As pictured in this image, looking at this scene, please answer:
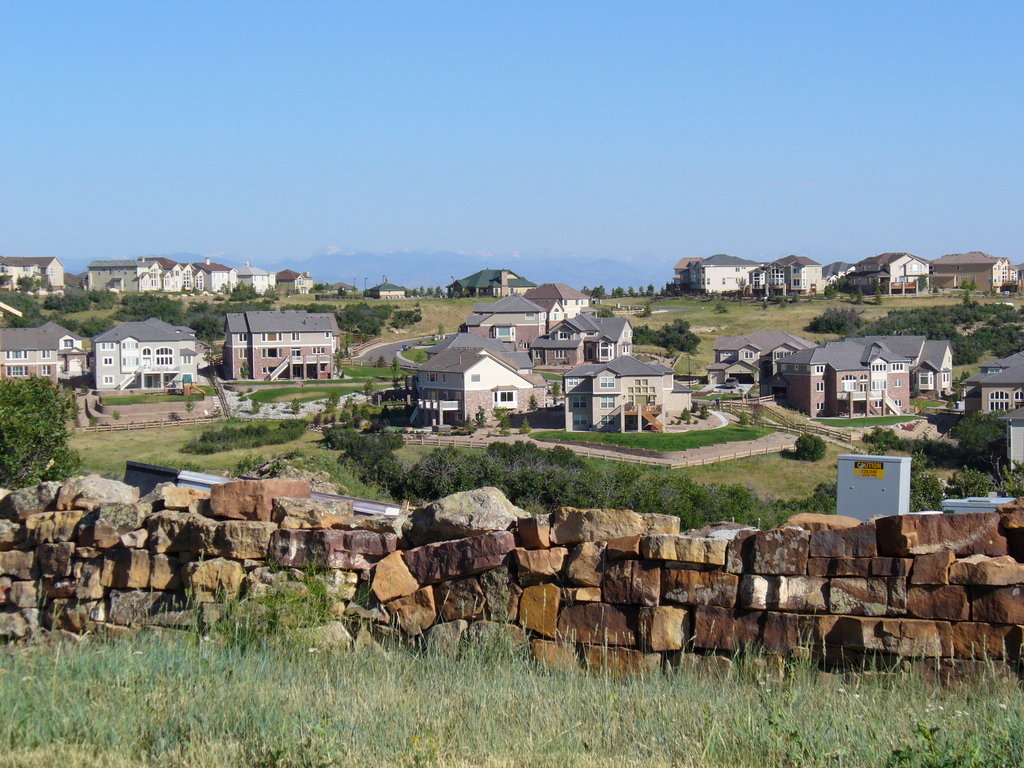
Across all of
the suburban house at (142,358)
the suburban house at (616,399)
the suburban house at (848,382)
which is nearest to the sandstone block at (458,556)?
the suburban house at (616,399)

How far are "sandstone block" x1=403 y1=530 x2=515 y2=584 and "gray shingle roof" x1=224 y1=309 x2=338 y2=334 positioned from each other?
62.9 metres

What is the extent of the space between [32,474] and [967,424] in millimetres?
43045

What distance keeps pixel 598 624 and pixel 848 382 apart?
187 ft

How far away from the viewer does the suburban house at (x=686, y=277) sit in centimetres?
11475

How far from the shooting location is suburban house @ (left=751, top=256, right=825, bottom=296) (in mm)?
106125

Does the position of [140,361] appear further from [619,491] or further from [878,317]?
[878,317]

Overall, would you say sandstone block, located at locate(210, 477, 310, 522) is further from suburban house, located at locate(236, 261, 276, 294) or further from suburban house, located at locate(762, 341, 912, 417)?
suburban house, located at locate(236, 261, 276, 294)

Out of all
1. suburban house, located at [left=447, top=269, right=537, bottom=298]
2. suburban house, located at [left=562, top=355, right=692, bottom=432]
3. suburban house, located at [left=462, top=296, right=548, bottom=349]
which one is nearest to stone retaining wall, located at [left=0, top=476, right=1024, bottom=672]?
suburban house, located at [left=562, top=355, right=692, bottom=432]

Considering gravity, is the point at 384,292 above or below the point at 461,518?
above

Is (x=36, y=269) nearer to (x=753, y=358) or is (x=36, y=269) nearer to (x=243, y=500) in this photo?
(x=753, y=358)

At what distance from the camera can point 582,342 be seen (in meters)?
75.4

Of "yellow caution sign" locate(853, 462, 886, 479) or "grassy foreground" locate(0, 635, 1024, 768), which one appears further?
"yellow caution sign" locate(853, 462, 886, 479)

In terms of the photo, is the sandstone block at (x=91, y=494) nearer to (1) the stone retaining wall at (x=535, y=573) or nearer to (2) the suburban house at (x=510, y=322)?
(1) the stone retaining wall at (x=535, y=573)

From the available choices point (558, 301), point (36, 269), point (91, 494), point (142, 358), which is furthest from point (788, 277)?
point (91, 494)
